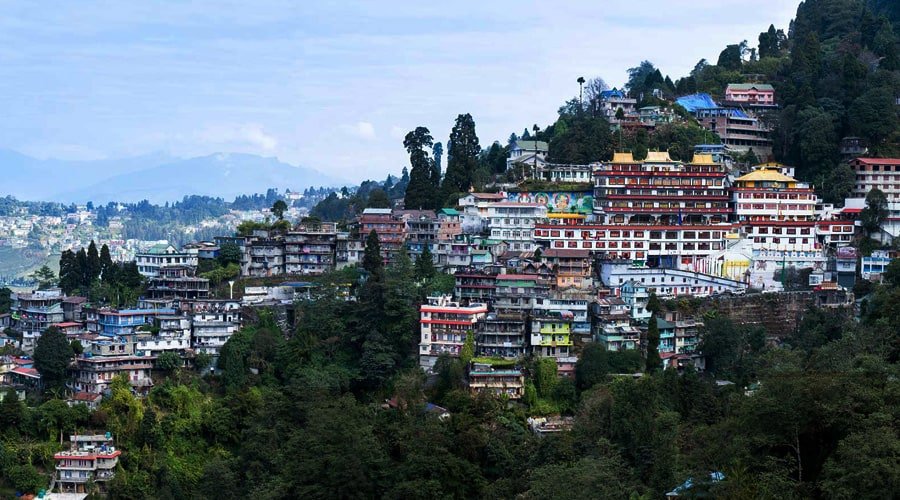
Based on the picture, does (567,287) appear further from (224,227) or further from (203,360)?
(224,227)

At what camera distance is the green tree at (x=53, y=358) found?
34188 millimetres

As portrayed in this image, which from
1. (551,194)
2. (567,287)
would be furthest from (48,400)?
(551,194)

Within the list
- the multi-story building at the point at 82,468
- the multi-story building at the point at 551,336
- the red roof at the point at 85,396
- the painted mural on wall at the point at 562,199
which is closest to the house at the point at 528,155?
the painted mural on wall at the point at 562,199

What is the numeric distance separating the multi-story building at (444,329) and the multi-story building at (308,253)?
26.3 ft

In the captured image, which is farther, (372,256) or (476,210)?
(476,210)

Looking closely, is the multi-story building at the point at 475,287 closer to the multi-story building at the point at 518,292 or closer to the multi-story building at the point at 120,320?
the multi-story building at the point at 518,292

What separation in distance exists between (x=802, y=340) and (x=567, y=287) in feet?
25.2

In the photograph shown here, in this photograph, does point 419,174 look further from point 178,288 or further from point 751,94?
point 751,94

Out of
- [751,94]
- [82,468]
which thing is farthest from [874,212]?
[82,468]

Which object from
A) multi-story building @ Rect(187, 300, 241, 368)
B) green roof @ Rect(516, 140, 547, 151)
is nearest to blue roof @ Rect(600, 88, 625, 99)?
green roof @ Rect(516, 140, 547, 151)

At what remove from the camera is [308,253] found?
41781mm

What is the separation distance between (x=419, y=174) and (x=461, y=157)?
1.95 metres

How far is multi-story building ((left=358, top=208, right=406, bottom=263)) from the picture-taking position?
41.3 m

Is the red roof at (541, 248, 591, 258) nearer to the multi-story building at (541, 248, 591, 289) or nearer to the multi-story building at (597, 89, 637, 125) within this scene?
the multi-story building at (541, 248, 591, 289)
